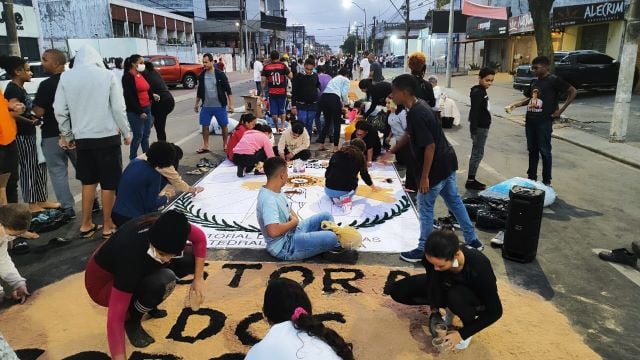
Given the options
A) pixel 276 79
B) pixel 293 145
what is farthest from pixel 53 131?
pixel 276 79

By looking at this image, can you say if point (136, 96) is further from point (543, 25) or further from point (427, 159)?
point (543, 25)

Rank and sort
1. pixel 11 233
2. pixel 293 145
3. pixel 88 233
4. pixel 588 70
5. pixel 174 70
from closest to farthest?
pixel 11 233 → pixel 88 233 → pixel 293 145 → pixel 588 70 → pixel 174 70

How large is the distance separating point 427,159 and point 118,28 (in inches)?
1419

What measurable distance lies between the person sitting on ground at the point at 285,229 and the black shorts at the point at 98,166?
1881mm

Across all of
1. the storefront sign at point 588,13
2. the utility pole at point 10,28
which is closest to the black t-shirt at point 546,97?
the utility pole at point 10,28

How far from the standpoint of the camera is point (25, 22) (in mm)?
18594

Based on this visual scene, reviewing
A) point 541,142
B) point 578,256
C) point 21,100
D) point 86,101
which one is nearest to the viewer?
point 578,256

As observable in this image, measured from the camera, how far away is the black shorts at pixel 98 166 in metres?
5.07

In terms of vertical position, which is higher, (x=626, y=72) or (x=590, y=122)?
(x=626, y=72)

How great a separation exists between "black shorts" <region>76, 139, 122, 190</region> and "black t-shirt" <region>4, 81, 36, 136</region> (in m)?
1.02

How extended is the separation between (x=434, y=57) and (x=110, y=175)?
158 feet

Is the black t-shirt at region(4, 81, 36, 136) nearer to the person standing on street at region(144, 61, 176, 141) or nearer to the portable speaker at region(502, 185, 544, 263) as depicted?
the person standing on street at region(144, 61, 176, 141)

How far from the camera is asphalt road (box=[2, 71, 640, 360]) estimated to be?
3.63m

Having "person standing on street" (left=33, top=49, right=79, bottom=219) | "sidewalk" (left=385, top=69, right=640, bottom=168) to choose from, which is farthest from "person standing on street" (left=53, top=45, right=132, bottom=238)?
"sidewalk" (left=385, top=69, right=640, bottom=168)
